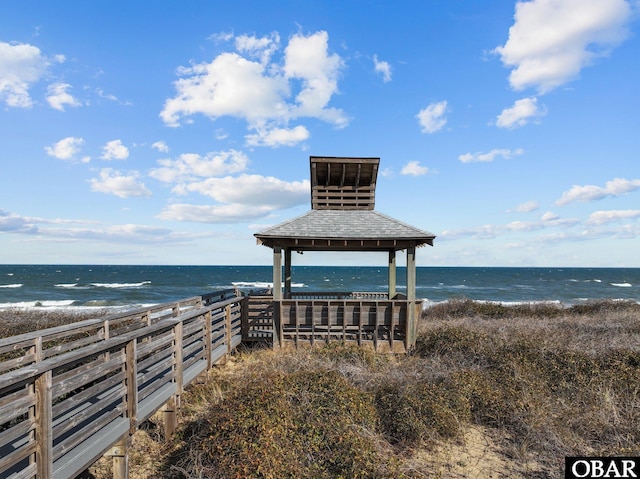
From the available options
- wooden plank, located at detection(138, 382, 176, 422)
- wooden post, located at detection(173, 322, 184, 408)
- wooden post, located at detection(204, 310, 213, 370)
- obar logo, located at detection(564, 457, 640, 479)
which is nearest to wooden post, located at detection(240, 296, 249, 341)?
wooden post, located at detection(204, 310, 213, 370)

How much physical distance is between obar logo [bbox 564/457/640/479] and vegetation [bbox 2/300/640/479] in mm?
109

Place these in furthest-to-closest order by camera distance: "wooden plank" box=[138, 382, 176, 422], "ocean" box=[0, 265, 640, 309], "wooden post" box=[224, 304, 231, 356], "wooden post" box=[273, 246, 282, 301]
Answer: "ocean" box=[0, 265, 640, 309], "wooden post" box=[273, 246, 282, 301], "wooden post" box=[224, 304, 231, 356], "wooden plank" box=[138, 382, 176, 422]

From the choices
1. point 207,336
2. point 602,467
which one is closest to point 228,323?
point 207,336

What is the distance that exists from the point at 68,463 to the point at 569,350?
394 inches

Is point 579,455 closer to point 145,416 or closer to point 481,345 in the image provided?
point 481,345

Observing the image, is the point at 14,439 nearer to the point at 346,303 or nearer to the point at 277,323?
the point at 277,323

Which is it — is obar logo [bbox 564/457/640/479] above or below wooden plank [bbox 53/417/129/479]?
below

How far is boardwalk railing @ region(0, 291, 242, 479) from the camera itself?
3322 mm

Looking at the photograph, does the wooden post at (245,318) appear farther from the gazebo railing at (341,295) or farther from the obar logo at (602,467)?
the obar logo at (602,467)

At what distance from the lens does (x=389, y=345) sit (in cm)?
1073

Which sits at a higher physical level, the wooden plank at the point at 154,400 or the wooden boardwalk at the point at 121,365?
the wooden boardwalk at the point at 121,365

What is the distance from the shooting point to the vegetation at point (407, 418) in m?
4.63

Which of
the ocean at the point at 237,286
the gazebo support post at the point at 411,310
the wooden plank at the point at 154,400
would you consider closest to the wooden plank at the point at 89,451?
the wooden plank at the point at 154,400

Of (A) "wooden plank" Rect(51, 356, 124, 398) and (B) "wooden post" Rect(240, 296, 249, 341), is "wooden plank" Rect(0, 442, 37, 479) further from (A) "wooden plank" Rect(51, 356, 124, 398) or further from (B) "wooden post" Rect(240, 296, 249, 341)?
(B) "wooden post" Rect(240, 296, 249, 341)
